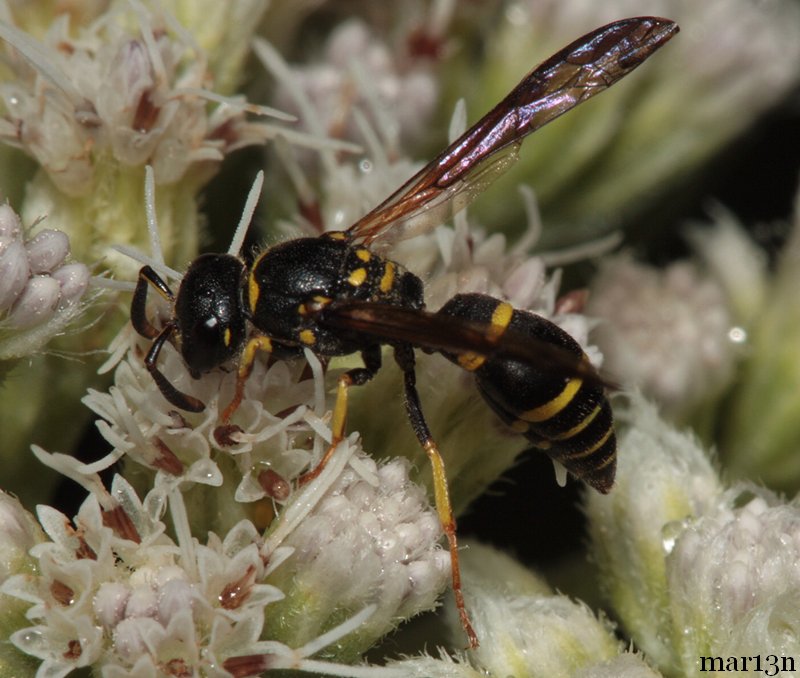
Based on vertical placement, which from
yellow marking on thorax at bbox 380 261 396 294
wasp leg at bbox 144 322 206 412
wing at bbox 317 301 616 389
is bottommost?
wing at bbox 317 301 616 389

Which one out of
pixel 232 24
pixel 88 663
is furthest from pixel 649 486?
pixel 232 24

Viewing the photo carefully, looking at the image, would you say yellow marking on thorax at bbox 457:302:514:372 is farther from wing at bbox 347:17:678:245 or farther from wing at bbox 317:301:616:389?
wing at bbox 347:17:678:245

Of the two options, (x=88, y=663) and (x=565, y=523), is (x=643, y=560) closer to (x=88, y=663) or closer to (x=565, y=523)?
(x=565, y=523)

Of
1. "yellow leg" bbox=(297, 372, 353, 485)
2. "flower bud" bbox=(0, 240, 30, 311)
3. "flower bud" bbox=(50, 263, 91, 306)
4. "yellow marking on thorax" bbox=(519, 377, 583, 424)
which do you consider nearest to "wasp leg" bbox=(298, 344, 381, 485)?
"yellow leg" bbox=(297, 372, 353, 485)

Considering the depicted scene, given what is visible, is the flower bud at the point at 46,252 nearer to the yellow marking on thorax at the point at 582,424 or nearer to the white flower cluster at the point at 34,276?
the white flower cluster at the point at 34,276

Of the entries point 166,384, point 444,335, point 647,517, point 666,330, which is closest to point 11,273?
point 166,384

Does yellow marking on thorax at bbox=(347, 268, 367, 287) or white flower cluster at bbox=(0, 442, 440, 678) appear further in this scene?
yellow marking on thorax at bbox=(347, 268, 367, 287)

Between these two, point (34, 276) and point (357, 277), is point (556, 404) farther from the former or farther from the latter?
point (34, 276)
